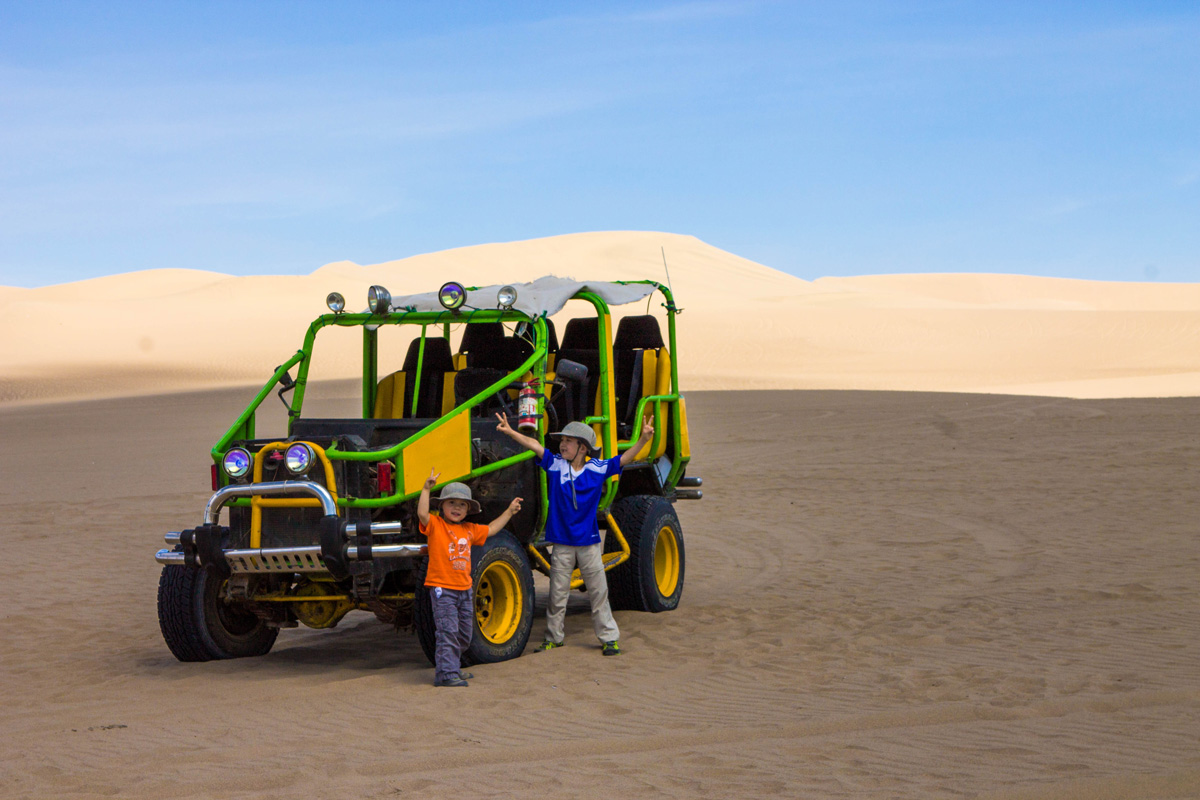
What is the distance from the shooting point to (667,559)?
9984 mm

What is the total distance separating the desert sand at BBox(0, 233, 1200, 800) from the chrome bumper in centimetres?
71

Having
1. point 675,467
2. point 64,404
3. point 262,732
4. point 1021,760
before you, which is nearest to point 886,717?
point 1021,760

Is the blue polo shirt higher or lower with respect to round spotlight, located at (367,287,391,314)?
lower

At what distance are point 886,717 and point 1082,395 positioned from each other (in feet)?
89.3

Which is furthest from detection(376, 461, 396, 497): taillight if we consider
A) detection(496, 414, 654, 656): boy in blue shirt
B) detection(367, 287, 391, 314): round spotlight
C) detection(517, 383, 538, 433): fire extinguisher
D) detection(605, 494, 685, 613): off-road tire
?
detection(605, 494, 685, 613): off-road tire

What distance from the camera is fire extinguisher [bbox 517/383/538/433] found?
8.26m

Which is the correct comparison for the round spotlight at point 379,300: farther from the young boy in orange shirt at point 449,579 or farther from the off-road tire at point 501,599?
the off-road tire at point 501,599

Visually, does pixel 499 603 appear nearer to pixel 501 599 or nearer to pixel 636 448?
pixel 501 599

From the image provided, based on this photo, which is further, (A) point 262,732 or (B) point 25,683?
(B) point 25,683

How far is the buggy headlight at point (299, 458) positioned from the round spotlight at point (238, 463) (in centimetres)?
34

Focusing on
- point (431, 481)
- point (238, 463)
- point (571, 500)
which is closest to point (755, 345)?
point (571, 500)

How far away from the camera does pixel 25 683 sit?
25.8 ft

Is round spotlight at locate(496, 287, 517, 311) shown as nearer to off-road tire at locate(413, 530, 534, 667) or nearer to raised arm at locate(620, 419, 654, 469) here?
raised arm at locate(620, 419, 654, 469)

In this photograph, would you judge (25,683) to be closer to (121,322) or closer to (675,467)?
(675,467)
